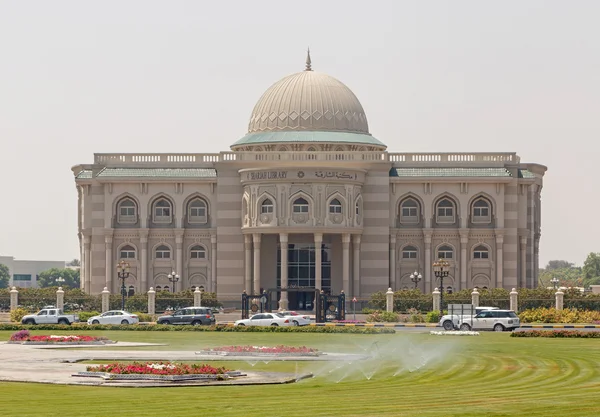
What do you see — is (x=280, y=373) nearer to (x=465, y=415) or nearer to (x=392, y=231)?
(x=465, y=415)

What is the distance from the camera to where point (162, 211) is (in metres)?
107

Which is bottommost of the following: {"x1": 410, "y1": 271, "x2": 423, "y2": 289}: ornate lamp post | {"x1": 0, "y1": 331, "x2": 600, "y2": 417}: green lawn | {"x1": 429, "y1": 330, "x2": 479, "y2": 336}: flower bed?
{"x1": 0, "y1": 331, "x2": 600, "y2": 417}: green lawn

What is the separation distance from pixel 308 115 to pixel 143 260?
1793 centimetres

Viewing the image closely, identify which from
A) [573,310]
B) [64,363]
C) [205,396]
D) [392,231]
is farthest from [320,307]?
[205,396]

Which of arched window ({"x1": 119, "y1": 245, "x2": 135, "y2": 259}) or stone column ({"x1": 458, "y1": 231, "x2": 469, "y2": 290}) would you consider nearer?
stone column ({"x1": 458, "y1": 231, "x2": 469, "y2": 290})

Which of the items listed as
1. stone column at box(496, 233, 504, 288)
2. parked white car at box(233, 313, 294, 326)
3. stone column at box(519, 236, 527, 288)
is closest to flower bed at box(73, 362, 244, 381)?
parked white car at box(233, 313, 294, 326)

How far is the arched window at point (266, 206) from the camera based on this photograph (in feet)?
332

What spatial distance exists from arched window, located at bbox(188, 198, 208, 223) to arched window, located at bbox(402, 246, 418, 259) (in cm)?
1614

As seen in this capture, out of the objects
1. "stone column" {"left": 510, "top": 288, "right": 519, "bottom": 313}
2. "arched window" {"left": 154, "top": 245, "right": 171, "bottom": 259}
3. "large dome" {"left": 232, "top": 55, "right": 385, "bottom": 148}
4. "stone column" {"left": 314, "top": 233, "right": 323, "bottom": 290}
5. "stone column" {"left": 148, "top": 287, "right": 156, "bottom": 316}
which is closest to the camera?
"stone column" {"left": 510, "top": 288, "right": 519, "bottom": 313}

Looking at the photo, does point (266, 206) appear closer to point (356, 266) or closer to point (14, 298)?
point (356, 266)

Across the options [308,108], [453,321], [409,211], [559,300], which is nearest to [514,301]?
[559,300]

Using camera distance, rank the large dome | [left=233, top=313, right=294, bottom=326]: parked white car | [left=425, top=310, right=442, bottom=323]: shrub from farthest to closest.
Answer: the large dome
[left=425, top=310, right=442, bottom=323]: shrub
[left=233, top=313, right=294, bottom=326]: parked white car

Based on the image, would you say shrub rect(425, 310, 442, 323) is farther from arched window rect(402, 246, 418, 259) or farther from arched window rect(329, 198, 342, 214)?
arched window rect(402, 246, 418, 259)

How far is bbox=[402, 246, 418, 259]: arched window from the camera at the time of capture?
10569 centimetres
